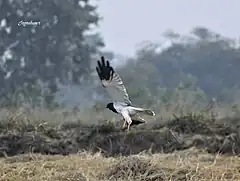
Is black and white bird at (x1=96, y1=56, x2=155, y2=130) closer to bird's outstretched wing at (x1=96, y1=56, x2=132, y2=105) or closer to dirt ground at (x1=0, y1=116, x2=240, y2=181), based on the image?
bird's outstretched wing at (x1=96, y1=56, x2=132, y2=105)

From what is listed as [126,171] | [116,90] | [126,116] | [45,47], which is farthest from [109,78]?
[45,47]

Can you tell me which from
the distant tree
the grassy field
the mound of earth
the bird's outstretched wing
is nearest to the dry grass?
the grassy field

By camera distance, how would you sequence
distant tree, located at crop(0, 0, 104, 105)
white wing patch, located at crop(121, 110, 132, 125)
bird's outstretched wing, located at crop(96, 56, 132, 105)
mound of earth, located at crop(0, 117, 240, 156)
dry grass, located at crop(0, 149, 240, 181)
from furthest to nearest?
distant tree, located at crop(0, 0, 104, 105), mound of earth, located at crop(0, 117, 240, 156), white wing patch, located at crop(121, 110, 132, 125), bird's outstretched wing, located at crop(96, 56, 132, 105), dry grass, located at crop(0, 149, 240, 181)

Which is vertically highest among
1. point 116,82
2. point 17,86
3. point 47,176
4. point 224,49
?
Result: point 224,49


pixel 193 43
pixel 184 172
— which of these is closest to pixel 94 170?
pixel 184 172

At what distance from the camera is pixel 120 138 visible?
926cm

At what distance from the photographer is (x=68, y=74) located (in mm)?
16078

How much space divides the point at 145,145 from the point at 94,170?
137 inches

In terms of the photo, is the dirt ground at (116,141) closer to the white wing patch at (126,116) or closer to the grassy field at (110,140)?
the grassy field at (110,140)

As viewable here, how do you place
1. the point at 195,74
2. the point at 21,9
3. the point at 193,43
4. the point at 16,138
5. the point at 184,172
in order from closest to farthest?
the point at 184,172 → the point at 16,138 → the point at 21,9 → the point at 195,74 → the point at 193,43

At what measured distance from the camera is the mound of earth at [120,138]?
347 inches

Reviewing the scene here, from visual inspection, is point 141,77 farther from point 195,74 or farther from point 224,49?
point 224,49

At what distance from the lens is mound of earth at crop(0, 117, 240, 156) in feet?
28.9

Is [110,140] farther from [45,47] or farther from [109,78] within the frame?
[45,47]
